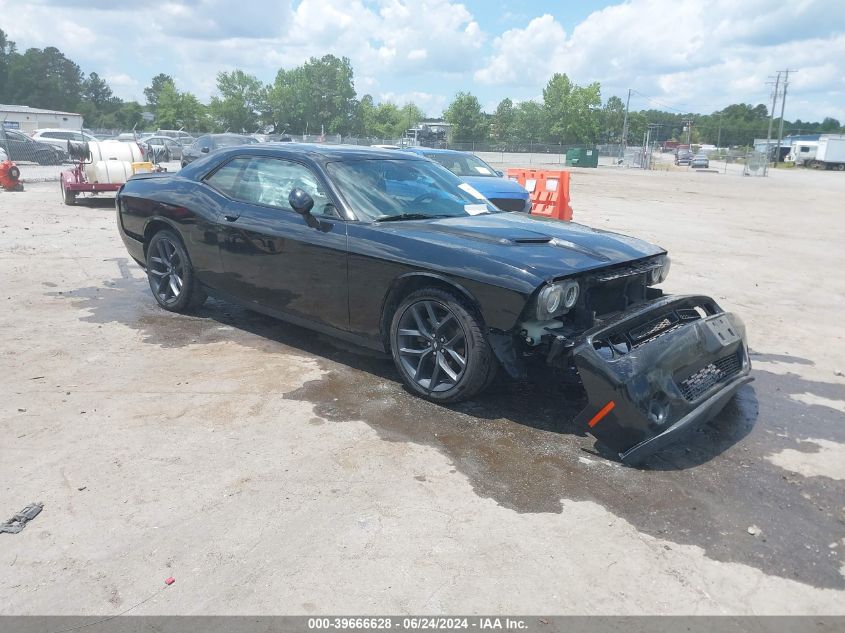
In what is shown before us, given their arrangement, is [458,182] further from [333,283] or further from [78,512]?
[78,512]

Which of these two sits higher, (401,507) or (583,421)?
(583,421)

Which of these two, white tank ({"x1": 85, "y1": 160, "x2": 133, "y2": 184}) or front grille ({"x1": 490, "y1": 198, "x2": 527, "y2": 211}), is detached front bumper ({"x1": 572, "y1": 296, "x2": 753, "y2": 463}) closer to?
front grille ({"x1": 490, "y1": 198, "x2": 527, "y2": 211})

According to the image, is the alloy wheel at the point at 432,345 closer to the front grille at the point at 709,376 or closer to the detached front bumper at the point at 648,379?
the detached front bumper at the point at 648,379

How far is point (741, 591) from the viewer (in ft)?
8.59

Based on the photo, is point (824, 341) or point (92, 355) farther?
point (824, 341)

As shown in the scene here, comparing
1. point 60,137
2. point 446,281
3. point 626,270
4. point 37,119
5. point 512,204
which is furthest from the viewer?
point 37,119

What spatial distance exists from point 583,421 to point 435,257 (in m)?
1.31

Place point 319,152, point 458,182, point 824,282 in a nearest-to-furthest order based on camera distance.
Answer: point 319,152 → point 458,182 → point 824,282

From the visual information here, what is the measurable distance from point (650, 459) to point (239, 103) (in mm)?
103389

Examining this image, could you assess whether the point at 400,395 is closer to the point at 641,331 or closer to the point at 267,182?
the point at 641,331

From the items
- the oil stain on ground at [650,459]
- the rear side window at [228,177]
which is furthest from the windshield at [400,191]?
the oil stain on ground at [650,459]

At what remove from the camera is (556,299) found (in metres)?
3.71

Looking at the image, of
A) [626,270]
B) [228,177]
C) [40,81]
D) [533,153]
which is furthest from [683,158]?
[40,81]
